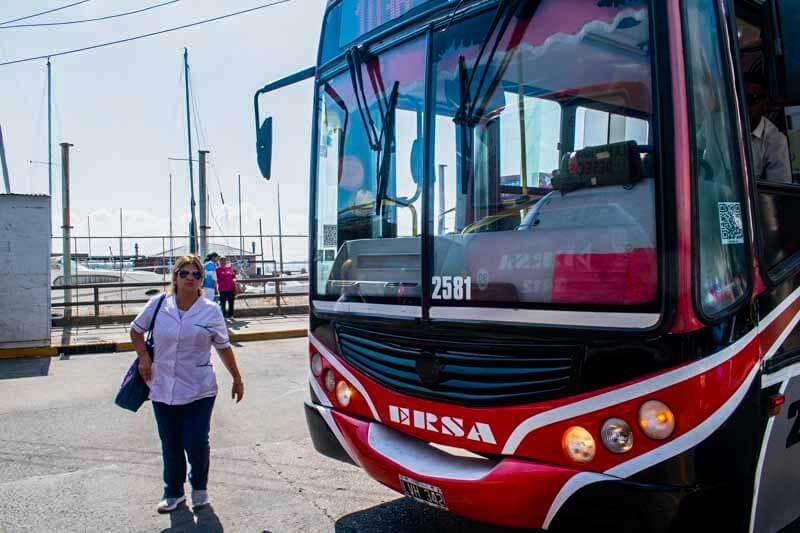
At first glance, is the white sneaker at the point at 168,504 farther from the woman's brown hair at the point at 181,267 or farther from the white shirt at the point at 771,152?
the white shirt at the point at 771,152

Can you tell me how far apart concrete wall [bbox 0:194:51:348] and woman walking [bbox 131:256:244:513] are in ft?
25.6

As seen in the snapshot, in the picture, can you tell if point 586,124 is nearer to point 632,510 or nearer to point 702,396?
point 702,396

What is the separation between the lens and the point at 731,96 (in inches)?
109

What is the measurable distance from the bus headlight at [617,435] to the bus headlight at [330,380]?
1699mm

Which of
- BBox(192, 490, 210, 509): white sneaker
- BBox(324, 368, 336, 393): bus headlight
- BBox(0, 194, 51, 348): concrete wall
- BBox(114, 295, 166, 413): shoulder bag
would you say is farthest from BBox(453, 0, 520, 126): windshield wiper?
BBox(0, 194, 51, 348): concrete wall

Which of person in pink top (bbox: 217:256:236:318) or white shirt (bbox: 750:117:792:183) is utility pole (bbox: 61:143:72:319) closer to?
person in pink top (bbox: 217:256:236:318)

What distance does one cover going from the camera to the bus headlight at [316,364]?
13.1 feet

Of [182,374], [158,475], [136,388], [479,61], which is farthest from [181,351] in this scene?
[479,61]

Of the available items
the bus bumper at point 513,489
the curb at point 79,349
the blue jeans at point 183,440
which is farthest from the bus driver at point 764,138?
the curb at point 79,349

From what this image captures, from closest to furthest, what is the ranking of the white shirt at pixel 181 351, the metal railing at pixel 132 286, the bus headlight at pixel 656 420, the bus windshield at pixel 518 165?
1. the bus headlight at pixel 656 420
2. the bus windshield at pixel 518 165
3. the white shirt at pixel 181 351
4. the metal railing at pixel 132 286

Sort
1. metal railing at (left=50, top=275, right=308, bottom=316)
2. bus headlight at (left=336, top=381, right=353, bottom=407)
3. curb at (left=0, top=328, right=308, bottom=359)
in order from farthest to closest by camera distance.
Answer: metal railing at (left=50, top=275, right=308, bottom=316) < curb at (left=0, top=328, right=308, bottom=359) < bus headlight at (left=336, top=381, right=353, bottom=407)

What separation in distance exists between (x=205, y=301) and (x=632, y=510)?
2987 mm

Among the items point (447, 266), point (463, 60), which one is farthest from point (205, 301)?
point (463, 60)

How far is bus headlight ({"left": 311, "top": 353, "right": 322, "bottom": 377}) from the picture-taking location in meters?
4.01
